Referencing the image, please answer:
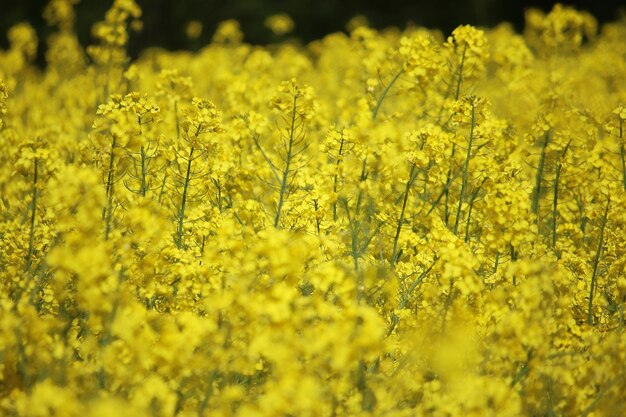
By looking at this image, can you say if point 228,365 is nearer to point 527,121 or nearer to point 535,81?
point 527,121

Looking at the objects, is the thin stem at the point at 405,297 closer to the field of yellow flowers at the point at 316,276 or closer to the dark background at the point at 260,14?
the field of yellow flowers at the point at 316,276

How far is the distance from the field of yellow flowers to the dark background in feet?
44.2

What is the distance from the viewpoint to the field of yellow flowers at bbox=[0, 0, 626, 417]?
88.5 inches

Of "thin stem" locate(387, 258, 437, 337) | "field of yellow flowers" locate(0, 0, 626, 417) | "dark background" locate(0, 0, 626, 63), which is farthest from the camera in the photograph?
"dark background" locate(0, 0, 626, 63)

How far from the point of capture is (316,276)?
2.39m

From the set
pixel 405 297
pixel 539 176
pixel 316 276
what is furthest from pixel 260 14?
pixel 316 276

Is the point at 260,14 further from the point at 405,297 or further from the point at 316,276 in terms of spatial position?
the point at 316,276

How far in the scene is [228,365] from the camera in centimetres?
230

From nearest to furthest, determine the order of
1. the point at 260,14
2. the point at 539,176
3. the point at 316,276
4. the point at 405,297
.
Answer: the point at 316,276
the point at 405,297
the point at 539,176
the point at 260,14

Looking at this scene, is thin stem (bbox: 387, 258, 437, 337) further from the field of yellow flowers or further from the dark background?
the dark background

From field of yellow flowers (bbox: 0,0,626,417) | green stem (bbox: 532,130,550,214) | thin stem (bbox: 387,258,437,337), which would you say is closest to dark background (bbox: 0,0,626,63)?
field of yellow flowers (bbox: 0,0,626,417)

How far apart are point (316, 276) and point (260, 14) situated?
674 inches

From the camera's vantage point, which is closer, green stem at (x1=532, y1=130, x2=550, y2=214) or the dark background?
green stem at (x1=532, y1=130, x2=550, y2=214)

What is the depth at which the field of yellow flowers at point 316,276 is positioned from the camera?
2.25 m
